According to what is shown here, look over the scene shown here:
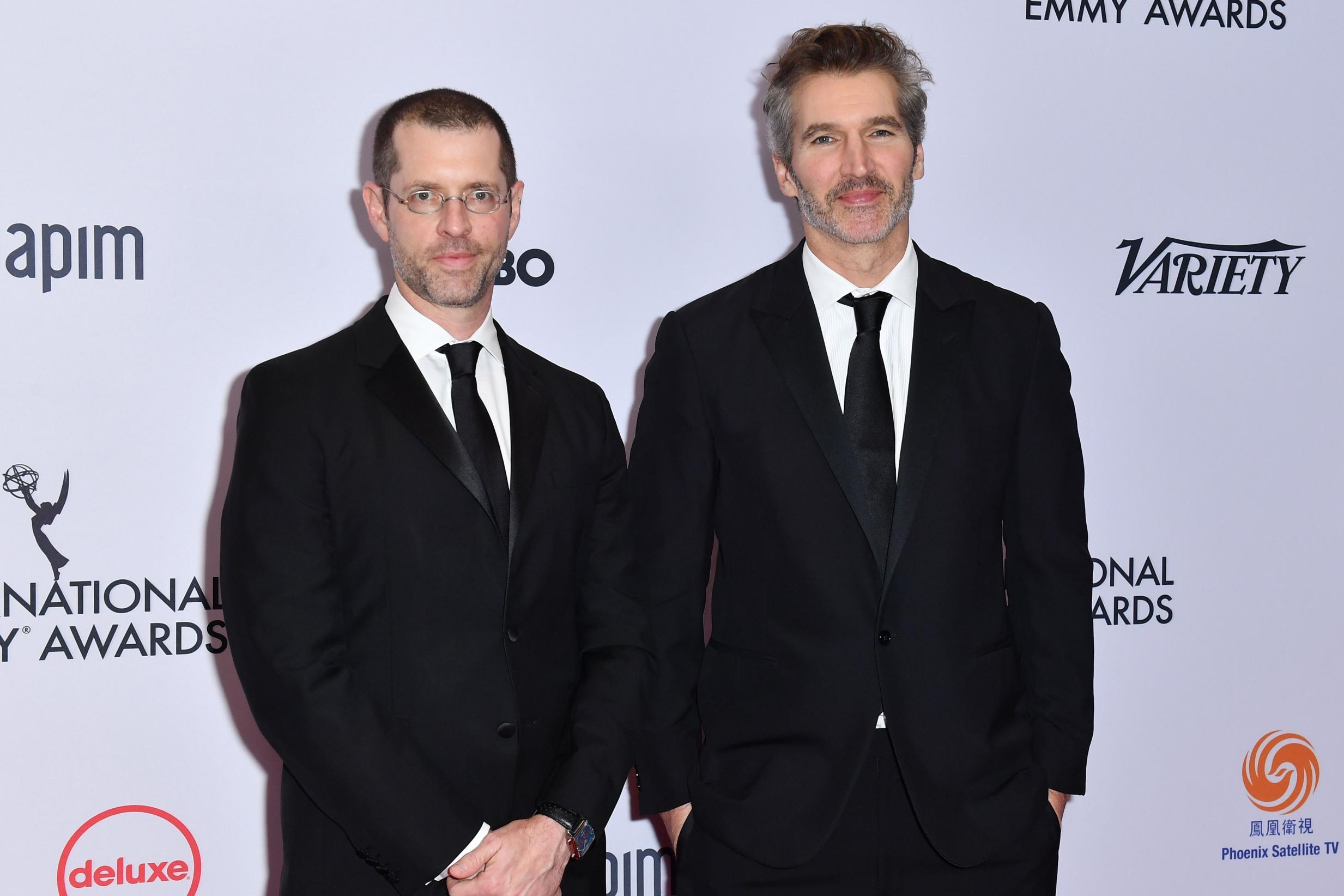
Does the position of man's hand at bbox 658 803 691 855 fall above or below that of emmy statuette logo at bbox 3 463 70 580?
below

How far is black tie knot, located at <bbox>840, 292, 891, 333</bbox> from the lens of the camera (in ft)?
7.67

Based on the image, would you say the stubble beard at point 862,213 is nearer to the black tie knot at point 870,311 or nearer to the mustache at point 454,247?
the black tie knot at point 870,311

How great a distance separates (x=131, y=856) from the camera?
3.00 m

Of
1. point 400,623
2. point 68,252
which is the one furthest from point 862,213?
point 68,252

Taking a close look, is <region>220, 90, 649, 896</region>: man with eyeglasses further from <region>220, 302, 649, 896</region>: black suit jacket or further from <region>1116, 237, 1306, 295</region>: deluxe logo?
<region>1116, 237, 1306, 295</region>: deluxe logo

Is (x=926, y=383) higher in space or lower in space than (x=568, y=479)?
higher

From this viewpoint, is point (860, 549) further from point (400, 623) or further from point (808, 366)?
point (400, 623)

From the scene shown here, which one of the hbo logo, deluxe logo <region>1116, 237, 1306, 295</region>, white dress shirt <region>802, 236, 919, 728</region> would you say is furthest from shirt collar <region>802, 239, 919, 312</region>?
deluxe logo <region>1116, 237, 1306, 295</region>

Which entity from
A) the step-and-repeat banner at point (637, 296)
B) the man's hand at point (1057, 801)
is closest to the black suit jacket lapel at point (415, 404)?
the step-and-repeat banner at point (637, 296)

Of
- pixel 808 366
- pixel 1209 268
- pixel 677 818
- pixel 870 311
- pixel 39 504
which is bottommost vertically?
pixel 677 818

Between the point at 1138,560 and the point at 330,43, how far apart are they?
2.64 metres

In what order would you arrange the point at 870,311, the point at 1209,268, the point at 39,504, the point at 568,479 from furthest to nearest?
the point at 1209,268 → the point at 39,504 → the point at 870,311 → the point at 568,479

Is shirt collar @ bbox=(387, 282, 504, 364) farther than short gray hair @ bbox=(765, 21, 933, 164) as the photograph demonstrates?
No

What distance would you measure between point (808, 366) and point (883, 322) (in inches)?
7.6
